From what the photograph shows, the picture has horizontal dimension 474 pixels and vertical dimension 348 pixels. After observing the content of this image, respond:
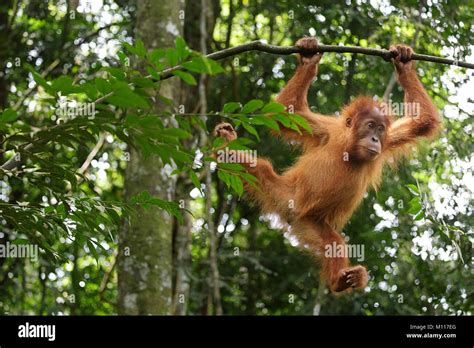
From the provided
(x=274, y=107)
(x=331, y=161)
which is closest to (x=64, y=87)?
(x=274, y=107)

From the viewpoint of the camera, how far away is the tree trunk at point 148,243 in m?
5.04

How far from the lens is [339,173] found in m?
5.17

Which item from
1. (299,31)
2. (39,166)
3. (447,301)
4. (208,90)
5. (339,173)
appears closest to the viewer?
(39,166)

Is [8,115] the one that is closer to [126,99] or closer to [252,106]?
[126,99]

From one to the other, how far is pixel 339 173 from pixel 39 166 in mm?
2816

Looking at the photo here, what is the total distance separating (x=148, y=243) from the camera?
5.17 metres

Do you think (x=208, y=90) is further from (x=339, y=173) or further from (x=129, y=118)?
(x=129, y=118)

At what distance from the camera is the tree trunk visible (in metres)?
5.04

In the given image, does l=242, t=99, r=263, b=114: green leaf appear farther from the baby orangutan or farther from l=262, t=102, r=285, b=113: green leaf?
the baby orangutan

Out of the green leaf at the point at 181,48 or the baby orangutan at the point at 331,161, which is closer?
the green leaf at the point at 181,48

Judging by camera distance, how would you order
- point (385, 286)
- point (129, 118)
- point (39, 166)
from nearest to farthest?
point (129, 118) < point (39, 166) < point (385, 286)

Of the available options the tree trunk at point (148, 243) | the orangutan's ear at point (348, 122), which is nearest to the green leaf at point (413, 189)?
the orangutan's ear at point (348, 122)

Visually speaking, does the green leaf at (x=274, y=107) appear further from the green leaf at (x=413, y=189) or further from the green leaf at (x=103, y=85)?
the green leaf at (x=413, y=189)
